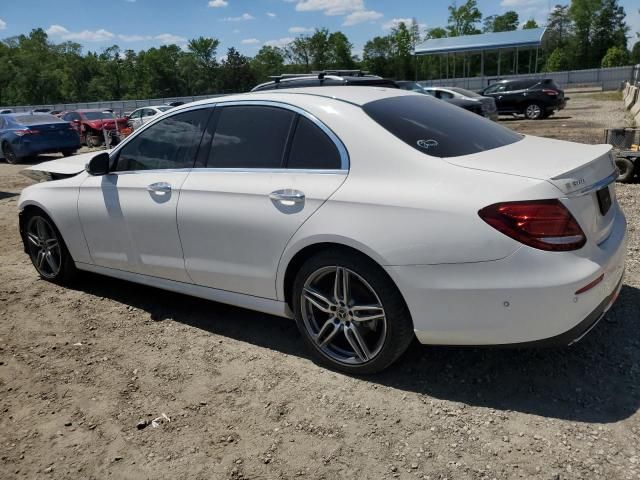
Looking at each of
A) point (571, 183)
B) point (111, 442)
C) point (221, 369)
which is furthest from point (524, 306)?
point (111, 442)

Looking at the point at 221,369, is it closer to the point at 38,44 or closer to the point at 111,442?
the point at 111,442

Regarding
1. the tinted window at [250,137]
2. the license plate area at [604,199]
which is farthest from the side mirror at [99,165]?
the license plate area at [604,199]

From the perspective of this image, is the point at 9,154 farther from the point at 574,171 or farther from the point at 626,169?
the point at 574,171

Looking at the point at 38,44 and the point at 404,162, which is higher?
the point at 38,44

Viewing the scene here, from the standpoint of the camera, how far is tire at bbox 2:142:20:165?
52.7ft

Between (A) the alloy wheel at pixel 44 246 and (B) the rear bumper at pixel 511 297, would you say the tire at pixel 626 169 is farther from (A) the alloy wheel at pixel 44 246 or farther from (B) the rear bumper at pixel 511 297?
(A) the alloy wheel at pixel 44 246

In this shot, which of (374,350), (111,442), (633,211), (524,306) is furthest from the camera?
(633,211)

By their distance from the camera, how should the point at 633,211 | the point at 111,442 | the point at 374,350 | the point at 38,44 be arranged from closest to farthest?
the point at 111,442
the point at 374,350
the point at 633,211
the point at 38,44

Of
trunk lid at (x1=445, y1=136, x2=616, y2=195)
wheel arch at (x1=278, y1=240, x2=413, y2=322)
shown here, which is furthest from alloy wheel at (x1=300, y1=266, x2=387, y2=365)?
trunk lid at (x1=445, y1=136, x2=616, y2=195)

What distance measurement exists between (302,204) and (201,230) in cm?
86

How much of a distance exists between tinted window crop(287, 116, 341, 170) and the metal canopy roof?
159 feet

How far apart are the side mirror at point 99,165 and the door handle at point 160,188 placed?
2.01 ft

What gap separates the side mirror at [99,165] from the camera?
14.3 ft

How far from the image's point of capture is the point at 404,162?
9.87ft
